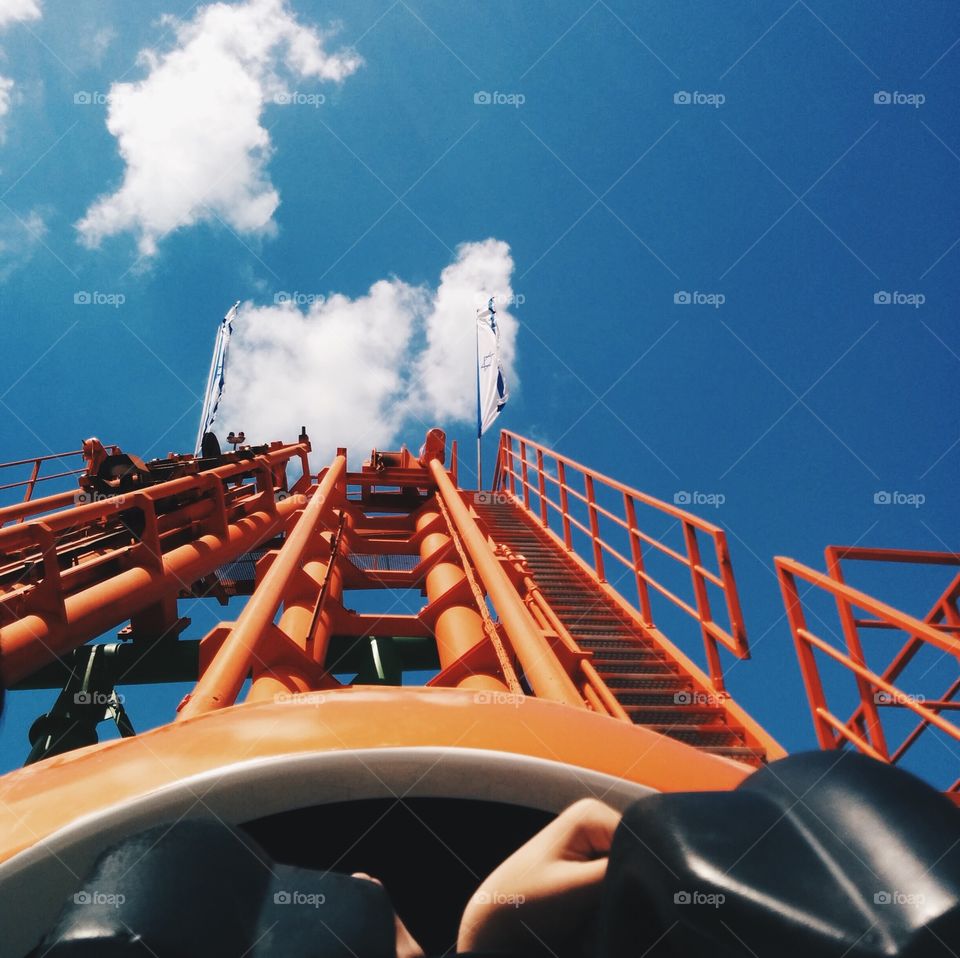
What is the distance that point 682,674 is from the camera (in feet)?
15.1

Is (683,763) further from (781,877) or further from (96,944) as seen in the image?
(96,944)

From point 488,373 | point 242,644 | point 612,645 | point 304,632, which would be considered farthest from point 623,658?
point 488,373

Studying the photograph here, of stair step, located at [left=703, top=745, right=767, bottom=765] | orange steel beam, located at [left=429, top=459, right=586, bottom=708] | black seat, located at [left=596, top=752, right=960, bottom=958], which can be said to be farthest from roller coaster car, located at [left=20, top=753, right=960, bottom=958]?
stair step, located at [left=703, top=745, right=767, bottom=765]

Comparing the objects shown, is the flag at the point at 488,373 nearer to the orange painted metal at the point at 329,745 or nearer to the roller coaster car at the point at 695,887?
the orange painted metal at the point at 329,745

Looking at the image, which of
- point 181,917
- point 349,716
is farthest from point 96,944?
point 349,716

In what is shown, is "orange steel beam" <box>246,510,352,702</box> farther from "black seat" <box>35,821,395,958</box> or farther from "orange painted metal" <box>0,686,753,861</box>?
"black seat" <box>35,821,395,958</box>

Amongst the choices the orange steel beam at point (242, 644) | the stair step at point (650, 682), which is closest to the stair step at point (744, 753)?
the stair step at point (650, 682)

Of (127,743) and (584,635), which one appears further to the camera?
(584,635)

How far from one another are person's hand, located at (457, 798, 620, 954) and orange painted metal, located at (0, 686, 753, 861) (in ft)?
0.68

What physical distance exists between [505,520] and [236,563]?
13.7 ft

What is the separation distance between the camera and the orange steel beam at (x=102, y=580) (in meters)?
3.60

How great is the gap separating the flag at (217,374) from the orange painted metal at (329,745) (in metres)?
8.97

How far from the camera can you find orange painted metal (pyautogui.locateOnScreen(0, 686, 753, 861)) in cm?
90

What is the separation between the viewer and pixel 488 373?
413 inches
